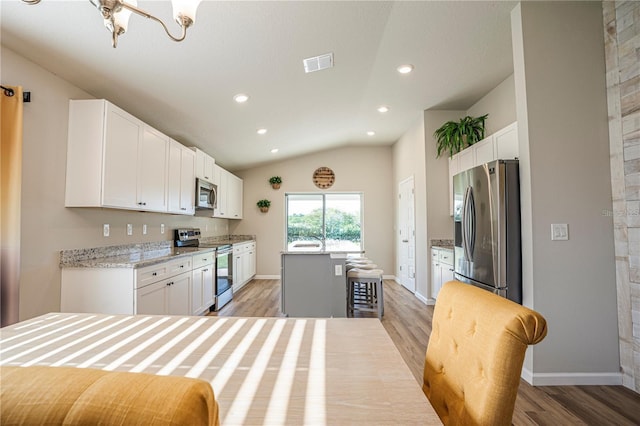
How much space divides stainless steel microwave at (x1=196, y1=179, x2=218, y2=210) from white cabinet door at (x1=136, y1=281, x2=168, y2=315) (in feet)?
5.55

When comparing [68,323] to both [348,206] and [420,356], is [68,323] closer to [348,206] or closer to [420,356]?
[420,356]

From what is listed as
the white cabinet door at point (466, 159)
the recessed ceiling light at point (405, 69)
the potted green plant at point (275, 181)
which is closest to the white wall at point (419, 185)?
the white cabinet door at point (466, 159)

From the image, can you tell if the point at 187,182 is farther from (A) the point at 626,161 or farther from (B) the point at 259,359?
(A) the point at 626,161

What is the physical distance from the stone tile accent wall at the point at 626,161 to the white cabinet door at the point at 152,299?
3.68m

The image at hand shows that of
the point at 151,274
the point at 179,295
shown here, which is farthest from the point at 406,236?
the point at 151,274

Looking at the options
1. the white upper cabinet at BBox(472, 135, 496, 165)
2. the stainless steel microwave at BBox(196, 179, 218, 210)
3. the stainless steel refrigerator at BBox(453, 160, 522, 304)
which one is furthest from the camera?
the stainless steel microwave at BBox(196, 179, 218, 210)

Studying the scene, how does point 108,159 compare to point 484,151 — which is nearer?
point 108,159

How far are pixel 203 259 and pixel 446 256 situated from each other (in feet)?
10.3

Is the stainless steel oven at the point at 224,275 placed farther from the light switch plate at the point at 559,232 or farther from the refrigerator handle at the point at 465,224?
the light switch plate at the point at 559,232

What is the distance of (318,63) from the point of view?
9.83ft

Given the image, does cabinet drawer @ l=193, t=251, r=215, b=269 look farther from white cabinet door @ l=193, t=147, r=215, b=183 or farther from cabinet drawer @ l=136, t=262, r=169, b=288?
white cabinet door @ l=193, t=147, r=215, b=183

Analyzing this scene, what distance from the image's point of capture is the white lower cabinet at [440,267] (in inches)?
149

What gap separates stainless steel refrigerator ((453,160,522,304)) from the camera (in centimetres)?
234

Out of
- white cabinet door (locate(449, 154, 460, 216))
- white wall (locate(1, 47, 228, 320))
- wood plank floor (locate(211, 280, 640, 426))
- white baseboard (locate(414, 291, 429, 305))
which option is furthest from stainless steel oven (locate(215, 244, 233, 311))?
white cabinet door (locate(449, 154, 460, 216))
